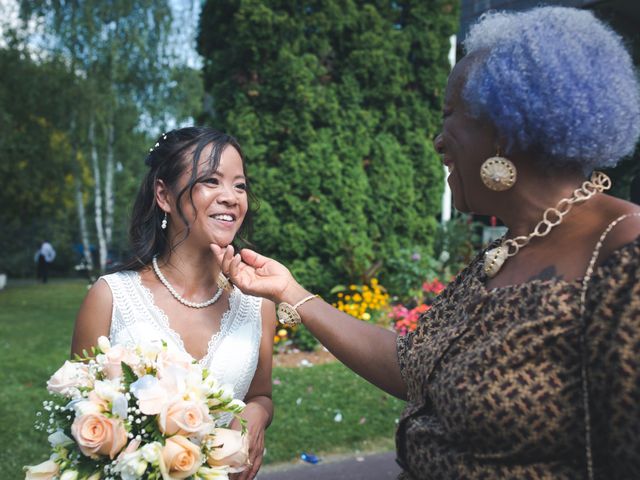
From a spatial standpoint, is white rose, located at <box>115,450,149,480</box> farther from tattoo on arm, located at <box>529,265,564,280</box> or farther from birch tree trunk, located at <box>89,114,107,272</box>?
birch tree trunk, located at <box>89,114,107,272</box>

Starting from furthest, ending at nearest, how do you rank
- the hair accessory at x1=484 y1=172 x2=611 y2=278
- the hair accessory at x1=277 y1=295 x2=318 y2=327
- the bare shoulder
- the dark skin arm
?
the bare shoulder
the hair accessory at x1=277 y1=295 x2=318 y2=327
the dark skin arm
the hair accessory at x1=484 y1=172 x2=611 y2=278

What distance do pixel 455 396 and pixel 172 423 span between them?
806 millimetres

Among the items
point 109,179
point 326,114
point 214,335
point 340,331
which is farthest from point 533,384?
point 109,179

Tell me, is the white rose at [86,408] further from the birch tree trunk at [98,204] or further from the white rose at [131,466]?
the birch tree trunk at [98,204]

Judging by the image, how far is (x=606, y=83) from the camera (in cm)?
144

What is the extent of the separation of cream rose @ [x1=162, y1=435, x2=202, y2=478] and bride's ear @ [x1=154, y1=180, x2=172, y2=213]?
53.2 inches

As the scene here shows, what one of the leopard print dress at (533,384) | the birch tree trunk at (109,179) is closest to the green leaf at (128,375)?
the leopard print dress at (533,384)

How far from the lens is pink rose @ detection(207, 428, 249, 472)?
6.02ft

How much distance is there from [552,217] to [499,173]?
0.59 ft

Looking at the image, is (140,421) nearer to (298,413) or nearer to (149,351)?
(149,351)

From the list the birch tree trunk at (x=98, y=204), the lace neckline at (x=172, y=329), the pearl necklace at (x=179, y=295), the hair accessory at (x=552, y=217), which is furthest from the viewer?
the birch tree trunk at (x=98, y=204)

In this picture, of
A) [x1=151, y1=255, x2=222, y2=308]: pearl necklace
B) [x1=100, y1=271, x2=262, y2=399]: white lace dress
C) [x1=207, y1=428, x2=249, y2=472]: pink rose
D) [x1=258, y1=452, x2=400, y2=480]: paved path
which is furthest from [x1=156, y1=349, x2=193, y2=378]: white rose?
[x1=258, y1=452, x2=400, y2=480]: paved path

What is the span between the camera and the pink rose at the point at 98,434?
1642mm

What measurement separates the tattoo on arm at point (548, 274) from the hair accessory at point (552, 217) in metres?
0.12
